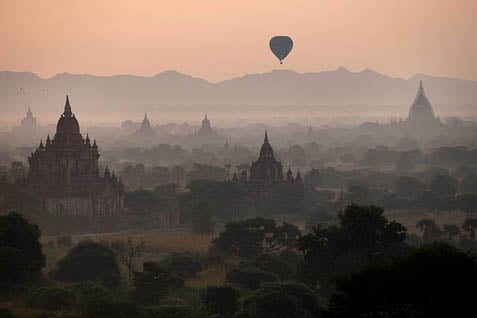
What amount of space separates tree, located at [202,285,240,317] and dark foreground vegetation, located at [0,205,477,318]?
0.14 feet

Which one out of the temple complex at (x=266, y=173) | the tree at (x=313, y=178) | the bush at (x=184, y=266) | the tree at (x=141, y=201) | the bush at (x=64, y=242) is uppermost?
the temple complex at (x=266, y=173)

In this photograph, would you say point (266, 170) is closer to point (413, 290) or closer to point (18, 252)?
point (18, 252)

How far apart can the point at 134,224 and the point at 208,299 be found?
1278 inches

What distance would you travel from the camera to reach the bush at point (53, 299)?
3969 cm


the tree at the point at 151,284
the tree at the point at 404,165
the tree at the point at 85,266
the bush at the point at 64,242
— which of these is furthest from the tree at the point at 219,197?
the tree at the point at 404,165

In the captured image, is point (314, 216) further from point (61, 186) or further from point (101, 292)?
point (101, 292)

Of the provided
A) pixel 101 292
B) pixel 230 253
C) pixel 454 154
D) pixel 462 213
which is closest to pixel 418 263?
pixel 101 292

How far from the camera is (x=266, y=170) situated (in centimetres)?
8462

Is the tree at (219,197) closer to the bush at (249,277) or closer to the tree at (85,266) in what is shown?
the tree at (85,266)

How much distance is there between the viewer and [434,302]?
24.9m


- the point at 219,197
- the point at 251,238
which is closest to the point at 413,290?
the point at 251,238

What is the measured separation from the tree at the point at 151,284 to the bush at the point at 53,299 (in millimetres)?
3032

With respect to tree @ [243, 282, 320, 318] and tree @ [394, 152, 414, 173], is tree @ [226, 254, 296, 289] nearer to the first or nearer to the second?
tree @ [243, 282, 320, 318]

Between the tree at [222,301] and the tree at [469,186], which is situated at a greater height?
the tree at [469,186]
